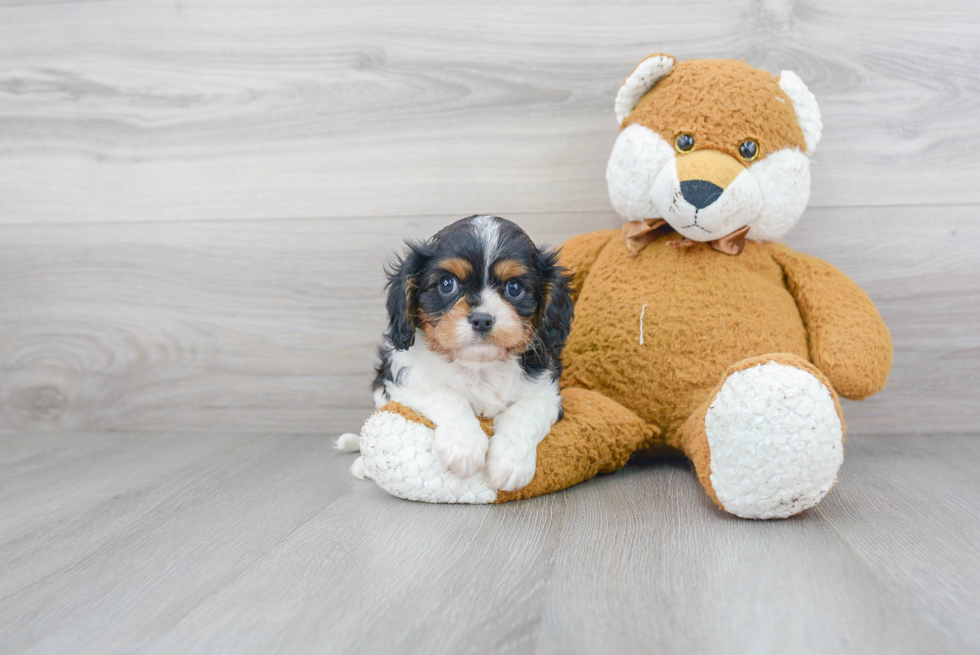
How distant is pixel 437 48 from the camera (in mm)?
2064

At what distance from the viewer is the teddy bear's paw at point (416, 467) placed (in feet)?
4.66

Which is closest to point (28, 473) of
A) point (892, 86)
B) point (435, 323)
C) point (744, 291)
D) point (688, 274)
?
point (435, 323)

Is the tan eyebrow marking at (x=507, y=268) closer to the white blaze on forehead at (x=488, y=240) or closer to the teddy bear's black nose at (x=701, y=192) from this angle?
the white blaze on forehead at (x=488, y=240)

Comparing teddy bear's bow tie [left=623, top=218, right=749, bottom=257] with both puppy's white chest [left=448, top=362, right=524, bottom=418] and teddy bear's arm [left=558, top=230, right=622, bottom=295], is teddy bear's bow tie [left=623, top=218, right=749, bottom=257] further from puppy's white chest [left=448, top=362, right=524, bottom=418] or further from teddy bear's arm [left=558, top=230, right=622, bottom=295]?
puppy's white chest [left=448, top=362, right=524, bottom=418]

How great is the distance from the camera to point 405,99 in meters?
2.09

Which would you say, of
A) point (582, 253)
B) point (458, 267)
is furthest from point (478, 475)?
point (582, 253)

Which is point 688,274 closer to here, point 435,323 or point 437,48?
point 435,323

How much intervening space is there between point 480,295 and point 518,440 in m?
0.30

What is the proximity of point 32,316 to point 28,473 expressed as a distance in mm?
690

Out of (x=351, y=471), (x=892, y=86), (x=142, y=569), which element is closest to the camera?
(x=142, y=569)

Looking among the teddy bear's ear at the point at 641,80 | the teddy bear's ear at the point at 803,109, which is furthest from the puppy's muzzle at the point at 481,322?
the teddy bear's ear at the point at 803,109

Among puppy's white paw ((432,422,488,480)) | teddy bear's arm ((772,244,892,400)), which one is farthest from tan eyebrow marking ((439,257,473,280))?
teddy bear's arm ((772,244,892,400))

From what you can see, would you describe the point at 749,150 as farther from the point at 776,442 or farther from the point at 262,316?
the point at 262,316

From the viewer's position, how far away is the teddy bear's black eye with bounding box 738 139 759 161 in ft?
5.16
